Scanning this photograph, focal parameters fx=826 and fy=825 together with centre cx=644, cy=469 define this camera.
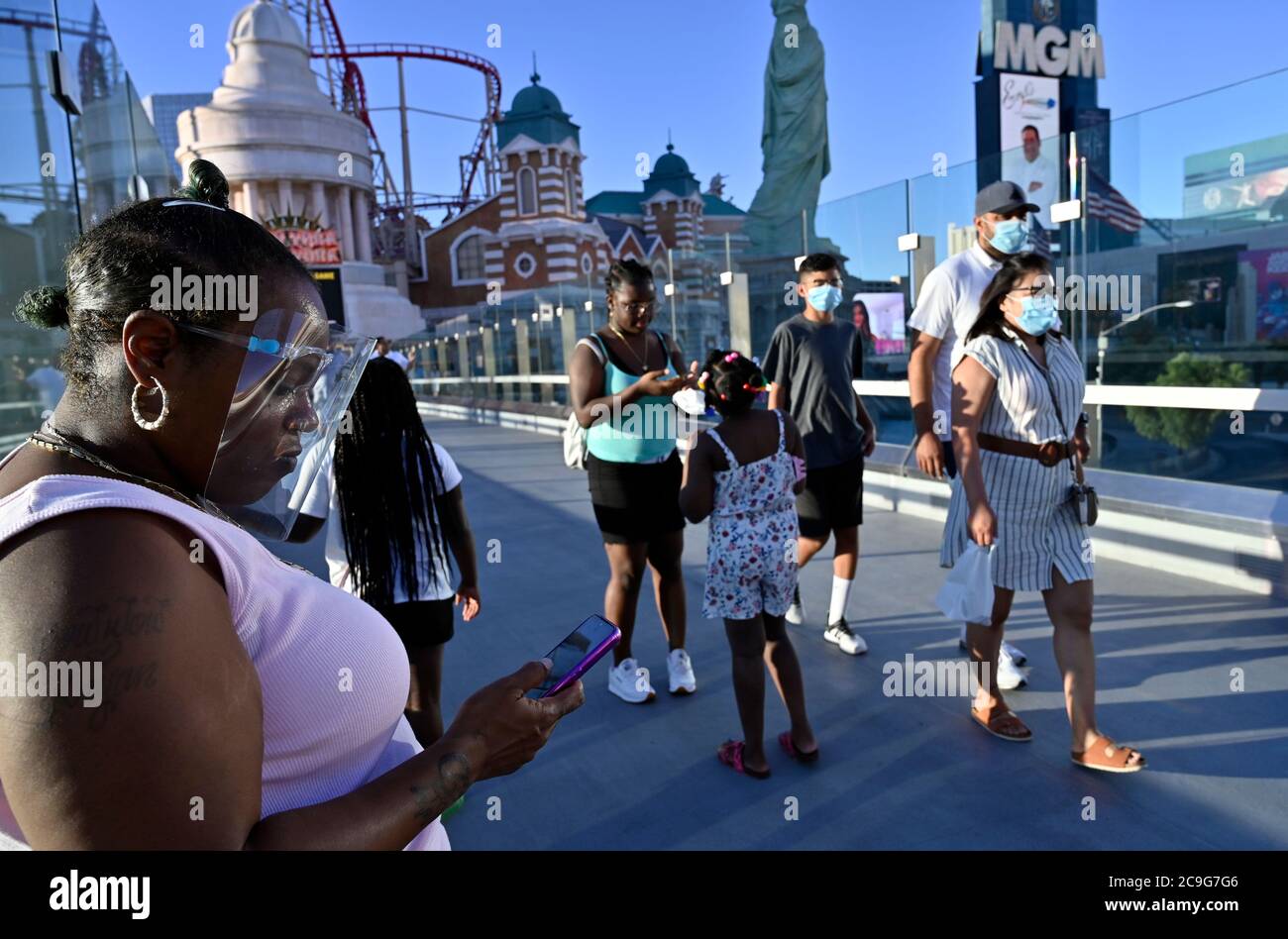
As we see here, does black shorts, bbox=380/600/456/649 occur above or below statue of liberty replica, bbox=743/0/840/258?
below

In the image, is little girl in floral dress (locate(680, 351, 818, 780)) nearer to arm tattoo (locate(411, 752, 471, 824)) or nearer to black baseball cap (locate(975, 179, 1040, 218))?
black baseball cap (locate(975, 179, 1040, 218))

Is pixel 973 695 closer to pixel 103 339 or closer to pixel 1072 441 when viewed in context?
pixel 1072 441

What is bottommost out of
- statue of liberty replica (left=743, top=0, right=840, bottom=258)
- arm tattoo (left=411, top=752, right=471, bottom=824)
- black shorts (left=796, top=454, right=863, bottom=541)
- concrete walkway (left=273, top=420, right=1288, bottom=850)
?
concrete walkway (left=273, top=420, right=1288, bottom=850)

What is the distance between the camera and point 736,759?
3.01m

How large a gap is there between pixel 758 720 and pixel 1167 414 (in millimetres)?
4104

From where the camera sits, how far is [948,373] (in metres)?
3.92

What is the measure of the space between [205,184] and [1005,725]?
Result: 3063 millimetres

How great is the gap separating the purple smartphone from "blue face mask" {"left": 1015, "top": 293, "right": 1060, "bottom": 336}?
222 centimetres

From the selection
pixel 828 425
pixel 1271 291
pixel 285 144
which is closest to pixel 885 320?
pixel 1271 291

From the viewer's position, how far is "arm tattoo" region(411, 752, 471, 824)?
0.98m

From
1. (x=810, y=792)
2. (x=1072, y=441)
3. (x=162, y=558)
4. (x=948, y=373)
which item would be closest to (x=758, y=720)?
(x=810, y=792)

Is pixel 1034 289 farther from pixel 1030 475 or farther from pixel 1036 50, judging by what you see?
pixel 1036 50

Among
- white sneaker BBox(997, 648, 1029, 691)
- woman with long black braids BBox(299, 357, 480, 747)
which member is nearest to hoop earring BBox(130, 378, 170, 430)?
woman with long black braids BBox(299, 357, 480, 747)

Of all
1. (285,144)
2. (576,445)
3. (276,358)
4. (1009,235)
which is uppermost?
(285,144)
